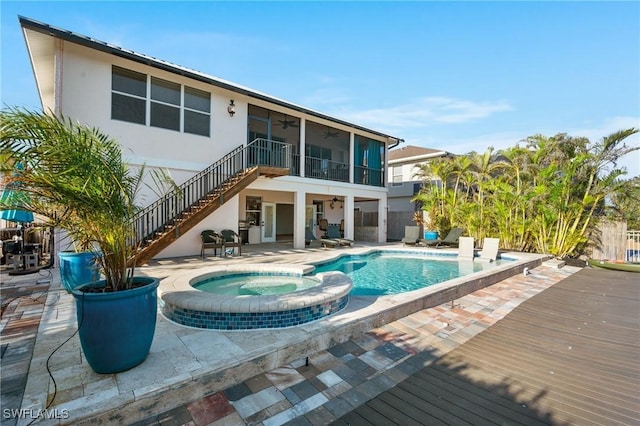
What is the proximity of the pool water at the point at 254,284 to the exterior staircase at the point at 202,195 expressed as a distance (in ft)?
8.57

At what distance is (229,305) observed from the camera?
3918 millimetres

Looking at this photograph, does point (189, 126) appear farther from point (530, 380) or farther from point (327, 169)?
point (530, 380)

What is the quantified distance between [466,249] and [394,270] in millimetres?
3644

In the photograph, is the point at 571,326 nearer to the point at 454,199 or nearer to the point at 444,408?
the point at 444,408

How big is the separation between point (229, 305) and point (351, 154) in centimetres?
1317

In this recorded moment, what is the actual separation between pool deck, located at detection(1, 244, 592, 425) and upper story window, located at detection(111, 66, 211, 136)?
21.2ft

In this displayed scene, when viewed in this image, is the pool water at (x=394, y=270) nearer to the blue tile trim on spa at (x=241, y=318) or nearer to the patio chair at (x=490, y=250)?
the patio chair at (x=490, y=250)

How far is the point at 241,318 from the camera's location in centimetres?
394

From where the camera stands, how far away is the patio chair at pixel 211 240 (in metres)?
10.0

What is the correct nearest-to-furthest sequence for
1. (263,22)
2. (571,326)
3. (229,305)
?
(229,305), (571,326), (263,22)

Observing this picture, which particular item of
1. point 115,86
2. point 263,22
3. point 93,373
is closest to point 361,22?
point 263,22

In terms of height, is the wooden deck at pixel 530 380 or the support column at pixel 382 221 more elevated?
the support column at pixel 382 221

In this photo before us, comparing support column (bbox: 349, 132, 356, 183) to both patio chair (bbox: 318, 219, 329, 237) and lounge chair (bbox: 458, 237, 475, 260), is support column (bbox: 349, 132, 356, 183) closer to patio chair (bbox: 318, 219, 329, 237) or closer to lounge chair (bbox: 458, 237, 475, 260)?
patio chair (bbox: 318, 219, 329, 237)

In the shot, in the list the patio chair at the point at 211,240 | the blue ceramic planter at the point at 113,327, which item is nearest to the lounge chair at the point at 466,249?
the patio chair at the point at 211,240
